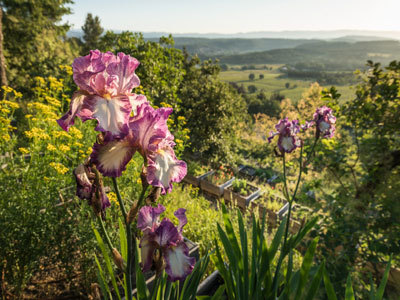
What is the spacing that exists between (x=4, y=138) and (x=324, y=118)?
2845 millimetres

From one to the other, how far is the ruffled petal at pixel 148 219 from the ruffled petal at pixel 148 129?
0.26 metres

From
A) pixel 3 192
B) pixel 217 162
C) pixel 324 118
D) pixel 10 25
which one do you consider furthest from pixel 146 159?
pixel 10 25

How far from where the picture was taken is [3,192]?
1942 millimetres

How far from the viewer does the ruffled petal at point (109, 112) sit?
24.2 inches

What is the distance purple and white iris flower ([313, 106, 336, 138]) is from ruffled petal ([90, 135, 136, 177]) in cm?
163

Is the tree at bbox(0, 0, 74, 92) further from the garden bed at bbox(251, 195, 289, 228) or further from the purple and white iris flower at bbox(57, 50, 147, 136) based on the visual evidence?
the purple and white iris flower at bbox(57, 50, 147, 136)

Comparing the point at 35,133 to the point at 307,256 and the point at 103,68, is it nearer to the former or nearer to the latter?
the point at 103,68

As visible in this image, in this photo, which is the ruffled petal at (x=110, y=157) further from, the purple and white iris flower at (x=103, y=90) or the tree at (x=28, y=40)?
the tree at (x=28, y=40)

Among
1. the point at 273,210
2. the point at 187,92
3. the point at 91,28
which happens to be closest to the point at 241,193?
the point at 273,210

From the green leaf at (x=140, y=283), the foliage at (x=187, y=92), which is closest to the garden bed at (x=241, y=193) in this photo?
the foliage at (x=187, y=92)

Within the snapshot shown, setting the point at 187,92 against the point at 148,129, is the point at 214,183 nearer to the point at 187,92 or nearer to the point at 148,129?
the point at 187,92

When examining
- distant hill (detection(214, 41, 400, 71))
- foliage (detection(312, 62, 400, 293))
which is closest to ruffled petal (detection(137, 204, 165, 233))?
foliage (detection(312, 62, 400, 293))

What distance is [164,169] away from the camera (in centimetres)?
67

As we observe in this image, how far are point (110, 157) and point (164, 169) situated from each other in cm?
15
